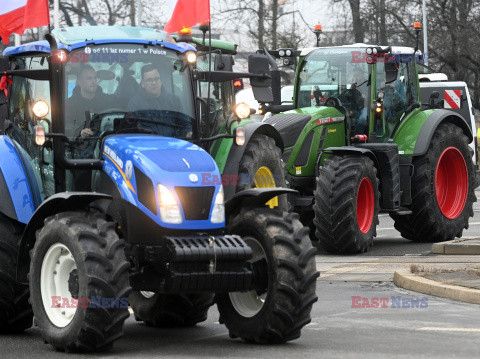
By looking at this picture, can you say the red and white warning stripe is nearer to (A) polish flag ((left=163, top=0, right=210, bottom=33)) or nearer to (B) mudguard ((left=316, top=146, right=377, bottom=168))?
(B) mudguard ((left=316, top=146, right=377, bottom=168))

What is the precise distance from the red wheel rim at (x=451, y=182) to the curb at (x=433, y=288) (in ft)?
21.5

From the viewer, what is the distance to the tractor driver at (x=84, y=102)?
9.78 metres

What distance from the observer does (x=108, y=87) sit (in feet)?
32.3

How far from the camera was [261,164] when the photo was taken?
14875 mm

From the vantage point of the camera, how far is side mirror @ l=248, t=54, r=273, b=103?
10.6 meters

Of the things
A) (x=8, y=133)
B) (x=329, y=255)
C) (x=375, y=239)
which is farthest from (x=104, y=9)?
(x=8, y=133)

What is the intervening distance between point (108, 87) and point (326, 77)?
370 inches

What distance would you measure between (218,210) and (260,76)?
1861mm

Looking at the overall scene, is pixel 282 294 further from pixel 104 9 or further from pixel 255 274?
pixel 104 9

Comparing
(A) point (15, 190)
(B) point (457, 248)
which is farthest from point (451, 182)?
(A) point (15, 190)

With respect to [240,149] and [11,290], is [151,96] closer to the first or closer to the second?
[11,290]

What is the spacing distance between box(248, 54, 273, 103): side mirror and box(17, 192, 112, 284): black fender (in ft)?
6.70
